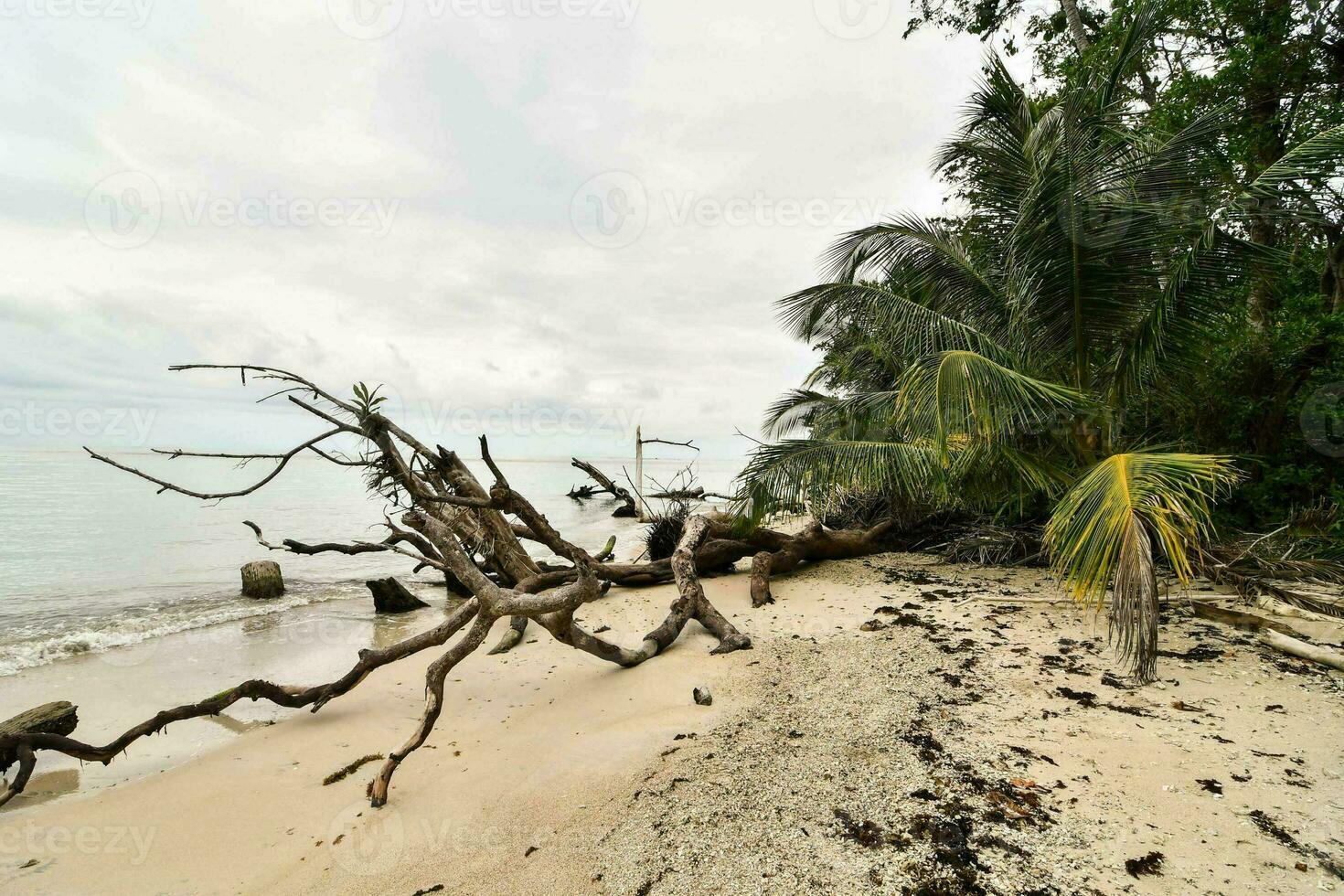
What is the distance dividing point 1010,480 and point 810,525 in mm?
2906

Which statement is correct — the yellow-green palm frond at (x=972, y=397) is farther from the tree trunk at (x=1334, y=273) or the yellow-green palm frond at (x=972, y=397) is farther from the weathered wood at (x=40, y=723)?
the weathered wood at (x=40, y=723)

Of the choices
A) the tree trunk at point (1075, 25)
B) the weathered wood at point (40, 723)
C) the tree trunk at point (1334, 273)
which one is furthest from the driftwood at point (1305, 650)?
the tree trunk at point (1075, 25)

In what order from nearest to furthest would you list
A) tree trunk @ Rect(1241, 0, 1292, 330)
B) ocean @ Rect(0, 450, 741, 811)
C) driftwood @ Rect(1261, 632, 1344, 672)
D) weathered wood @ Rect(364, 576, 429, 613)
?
driftwood @ Rect(1261, 632, 1344, 672), ocean @ Rect(0, 450, 741, 811), tree trunk @ Rect(1241, 0, 1292, 330), weathered wood @ Rect(364, 576, 429, 613)

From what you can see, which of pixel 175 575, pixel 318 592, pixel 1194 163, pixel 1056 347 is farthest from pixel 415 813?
pixel 175 575

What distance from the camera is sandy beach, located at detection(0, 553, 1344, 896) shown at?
2.20 metres

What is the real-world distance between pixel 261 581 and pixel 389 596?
3.12 m

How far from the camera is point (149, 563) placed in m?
12.6

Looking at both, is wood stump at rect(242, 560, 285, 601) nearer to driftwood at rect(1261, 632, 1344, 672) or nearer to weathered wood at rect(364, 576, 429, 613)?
weathered wood at rect(364, 576, 429, 613)

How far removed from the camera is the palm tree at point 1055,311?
4.66 metres

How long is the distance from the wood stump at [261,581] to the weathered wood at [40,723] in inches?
245

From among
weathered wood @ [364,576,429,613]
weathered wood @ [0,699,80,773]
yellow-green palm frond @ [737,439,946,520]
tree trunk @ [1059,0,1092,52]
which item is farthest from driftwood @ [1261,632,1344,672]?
tree trunk @ [1059,0,1092,52]

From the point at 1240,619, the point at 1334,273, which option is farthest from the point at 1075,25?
the point at 1240,619

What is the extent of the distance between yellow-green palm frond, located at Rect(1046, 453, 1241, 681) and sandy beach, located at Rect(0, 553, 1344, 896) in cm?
58

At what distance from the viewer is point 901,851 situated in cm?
226
